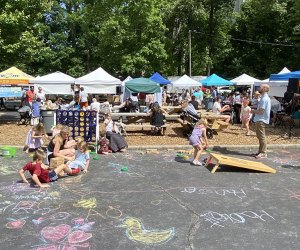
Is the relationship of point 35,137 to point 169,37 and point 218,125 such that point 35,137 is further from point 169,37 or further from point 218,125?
point 169,37

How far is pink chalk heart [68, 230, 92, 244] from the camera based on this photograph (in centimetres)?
476

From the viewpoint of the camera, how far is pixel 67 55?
41.9m

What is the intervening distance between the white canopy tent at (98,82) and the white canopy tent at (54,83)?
1658 millimetres

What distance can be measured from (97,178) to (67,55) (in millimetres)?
35986

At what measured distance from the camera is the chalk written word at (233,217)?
5470 mm

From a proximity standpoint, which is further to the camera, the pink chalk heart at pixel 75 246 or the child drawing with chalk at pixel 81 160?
the child drawing with chalk at pixel 81 160

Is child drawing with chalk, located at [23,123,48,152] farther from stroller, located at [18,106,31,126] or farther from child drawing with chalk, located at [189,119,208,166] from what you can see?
stroller, located at [18,106,31,126]

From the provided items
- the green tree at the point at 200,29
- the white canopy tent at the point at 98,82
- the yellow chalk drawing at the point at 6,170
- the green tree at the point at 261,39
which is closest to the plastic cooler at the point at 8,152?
the yellow chalk drawing at the point at 6,170

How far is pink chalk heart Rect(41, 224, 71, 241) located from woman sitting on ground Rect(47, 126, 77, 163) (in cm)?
331

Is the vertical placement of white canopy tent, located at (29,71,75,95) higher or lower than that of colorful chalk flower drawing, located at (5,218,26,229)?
higher

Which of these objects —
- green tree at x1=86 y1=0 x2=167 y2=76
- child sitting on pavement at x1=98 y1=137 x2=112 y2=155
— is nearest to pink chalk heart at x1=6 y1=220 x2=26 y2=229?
child sitting on pavement at x1=98 y1=137 x2=112 y2=155

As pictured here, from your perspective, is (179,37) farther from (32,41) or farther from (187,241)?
(187,241)

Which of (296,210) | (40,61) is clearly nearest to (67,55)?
(40,61)

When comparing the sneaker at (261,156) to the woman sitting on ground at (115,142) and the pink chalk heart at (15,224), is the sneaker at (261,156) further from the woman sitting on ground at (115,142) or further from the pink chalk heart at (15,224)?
the pink chalk heart at (15,224)
